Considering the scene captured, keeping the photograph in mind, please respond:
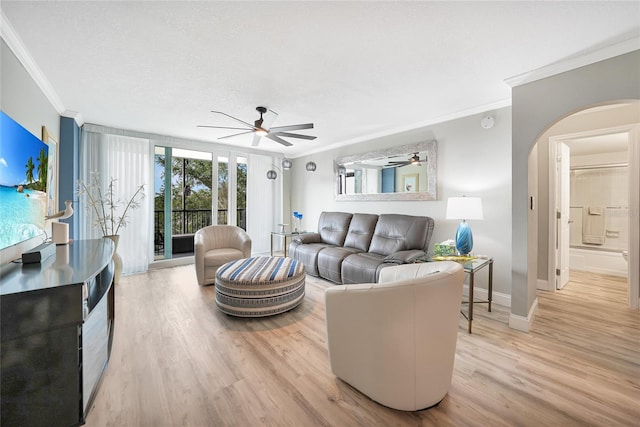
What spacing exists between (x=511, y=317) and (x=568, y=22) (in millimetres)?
2442

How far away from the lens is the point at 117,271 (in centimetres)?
384

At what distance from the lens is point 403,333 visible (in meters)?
1.48

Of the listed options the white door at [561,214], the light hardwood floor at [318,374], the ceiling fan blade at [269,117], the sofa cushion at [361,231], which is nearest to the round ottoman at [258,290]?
the light hardwood floor at [318,374]

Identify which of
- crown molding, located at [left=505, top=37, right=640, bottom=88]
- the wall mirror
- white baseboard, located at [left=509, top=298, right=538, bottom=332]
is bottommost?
white baseboard, located at [left=509, top=298, right=538, bottom=332]

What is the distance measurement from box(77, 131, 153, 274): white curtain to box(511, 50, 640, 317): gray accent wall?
5.28m

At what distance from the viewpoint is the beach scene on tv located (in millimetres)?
1619

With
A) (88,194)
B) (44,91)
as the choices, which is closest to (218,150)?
(88,194)

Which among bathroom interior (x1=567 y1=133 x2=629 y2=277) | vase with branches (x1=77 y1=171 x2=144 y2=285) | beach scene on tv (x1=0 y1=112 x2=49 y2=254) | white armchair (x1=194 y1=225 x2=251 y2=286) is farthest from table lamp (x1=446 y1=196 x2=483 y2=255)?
vase with branches (x1=77 y1=171 x2=144 y2=285)

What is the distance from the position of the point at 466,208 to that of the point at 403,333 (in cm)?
200

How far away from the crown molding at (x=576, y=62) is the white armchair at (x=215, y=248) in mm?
3842

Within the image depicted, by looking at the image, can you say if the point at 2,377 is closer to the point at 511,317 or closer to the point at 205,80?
the point at 205,80

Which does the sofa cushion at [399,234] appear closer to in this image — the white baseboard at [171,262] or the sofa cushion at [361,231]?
the sofa cushion at [361,231]

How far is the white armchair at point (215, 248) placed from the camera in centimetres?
385

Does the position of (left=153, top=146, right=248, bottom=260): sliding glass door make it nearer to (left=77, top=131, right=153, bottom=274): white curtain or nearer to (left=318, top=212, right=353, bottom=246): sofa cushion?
(left=77, top=131, right=153, bottom=274): white curtain
